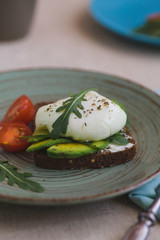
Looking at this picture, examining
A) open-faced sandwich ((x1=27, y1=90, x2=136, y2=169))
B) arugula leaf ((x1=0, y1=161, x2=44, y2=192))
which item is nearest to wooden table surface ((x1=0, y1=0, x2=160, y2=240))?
arugula leaf ((x1=0, y1=161, x2=44, y2=192))

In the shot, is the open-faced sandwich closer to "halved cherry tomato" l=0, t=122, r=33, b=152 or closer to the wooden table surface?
"halved cherry tomato" l=0, t=122, r=33, b=152

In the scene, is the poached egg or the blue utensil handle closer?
the blue utensil handle

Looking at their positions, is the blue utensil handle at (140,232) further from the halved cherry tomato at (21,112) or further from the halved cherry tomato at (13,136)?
the halved cherry tomato at (21,112)

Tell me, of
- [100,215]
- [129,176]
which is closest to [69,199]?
[100,215]

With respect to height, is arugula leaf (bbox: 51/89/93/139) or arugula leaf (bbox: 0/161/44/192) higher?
arugula leaf (bbox: 51/89/93/139)

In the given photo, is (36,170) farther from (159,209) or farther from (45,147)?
(159,209)

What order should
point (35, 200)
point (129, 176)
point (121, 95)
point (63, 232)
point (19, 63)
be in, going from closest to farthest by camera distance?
point (35, 200) → point (63, 232) → point (129, 176) → point (121, 95) → point (19, 63)

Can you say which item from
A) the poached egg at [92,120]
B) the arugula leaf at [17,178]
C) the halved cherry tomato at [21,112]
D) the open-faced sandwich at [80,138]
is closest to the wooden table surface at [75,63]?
the arugula leaf at [17,178]
